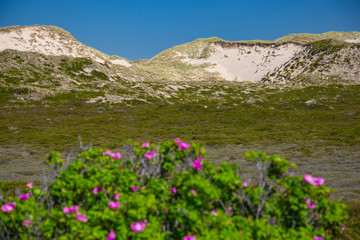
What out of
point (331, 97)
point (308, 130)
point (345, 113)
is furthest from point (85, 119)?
point (331, 97)

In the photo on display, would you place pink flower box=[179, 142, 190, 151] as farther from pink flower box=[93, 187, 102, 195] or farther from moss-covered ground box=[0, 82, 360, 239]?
moss-covered ground box=[0, 82, 360, 239]

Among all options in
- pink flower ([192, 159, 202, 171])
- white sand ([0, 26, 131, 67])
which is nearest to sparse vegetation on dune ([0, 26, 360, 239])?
pink flower ([192, 159, 202, 171])

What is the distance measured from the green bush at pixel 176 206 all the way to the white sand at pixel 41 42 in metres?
189

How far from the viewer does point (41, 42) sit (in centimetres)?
17200

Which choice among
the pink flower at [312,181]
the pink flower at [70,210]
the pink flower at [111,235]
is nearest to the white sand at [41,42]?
the pink flower at [70,210]

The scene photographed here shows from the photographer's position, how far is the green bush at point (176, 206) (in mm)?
4734

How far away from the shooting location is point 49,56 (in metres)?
155

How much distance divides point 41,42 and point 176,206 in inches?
8122

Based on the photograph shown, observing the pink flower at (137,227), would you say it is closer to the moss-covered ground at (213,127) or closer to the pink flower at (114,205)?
the pink flower at (114,205)

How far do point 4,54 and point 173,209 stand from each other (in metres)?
176

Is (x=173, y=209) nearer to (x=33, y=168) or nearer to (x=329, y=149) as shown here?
(x=33, y=168)

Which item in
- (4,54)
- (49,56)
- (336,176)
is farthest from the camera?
(49,56)

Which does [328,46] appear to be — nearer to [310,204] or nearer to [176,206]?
Answer: [310,204]

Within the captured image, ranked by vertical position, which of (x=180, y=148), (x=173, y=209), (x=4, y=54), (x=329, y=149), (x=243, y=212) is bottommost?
(x=329, y=149)
